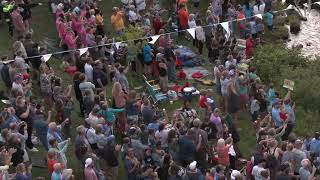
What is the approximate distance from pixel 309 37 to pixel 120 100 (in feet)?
37.3

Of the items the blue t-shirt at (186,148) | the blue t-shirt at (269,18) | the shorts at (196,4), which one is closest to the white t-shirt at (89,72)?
the blue t-shirt at (186,148)

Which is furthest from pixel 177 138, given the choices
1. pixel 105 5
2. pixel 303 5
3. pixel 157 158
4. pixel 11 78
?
pixel 303 5

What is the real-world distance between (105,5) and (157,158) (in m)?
12.8

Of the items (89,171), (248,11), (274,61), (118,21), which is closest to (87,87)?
(89,171)

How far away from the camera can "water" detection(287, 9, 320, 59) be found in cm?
2311

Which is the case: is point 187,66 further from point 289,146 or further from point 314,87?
point 289,146

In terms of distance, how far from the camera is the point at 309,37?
79.5ft

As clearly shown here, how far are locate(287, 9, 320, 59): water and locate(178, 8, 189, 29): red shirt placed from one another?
14.3 feet

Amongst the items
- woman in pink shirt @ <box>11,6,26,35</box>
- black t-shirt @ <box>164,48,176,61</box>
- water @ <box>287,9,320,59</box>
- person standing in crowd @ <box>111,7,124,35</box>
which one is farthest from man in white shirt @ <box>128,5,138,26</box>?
water @ <box>287,9,320,59</box>

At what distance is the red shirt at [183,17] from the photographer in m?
21.3

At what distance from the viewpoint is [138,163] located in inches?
501

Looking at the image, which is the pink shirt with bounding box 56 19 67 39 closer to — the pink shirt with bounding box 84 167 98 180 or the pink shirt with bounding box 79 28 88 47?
the pink shirt with bounding box 79 28 88 47

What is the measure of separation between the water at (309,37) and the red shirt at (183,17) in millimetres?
4367

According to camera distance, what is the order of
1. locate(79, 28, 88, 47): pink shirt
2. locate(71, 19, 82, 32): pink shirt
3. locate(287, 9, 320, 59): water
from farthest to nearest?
locate(287, 9, 320, 59): water < locate(71, 19, 82, 32): pink shirt < locate(79, 28, 88, 47): pink shirt
